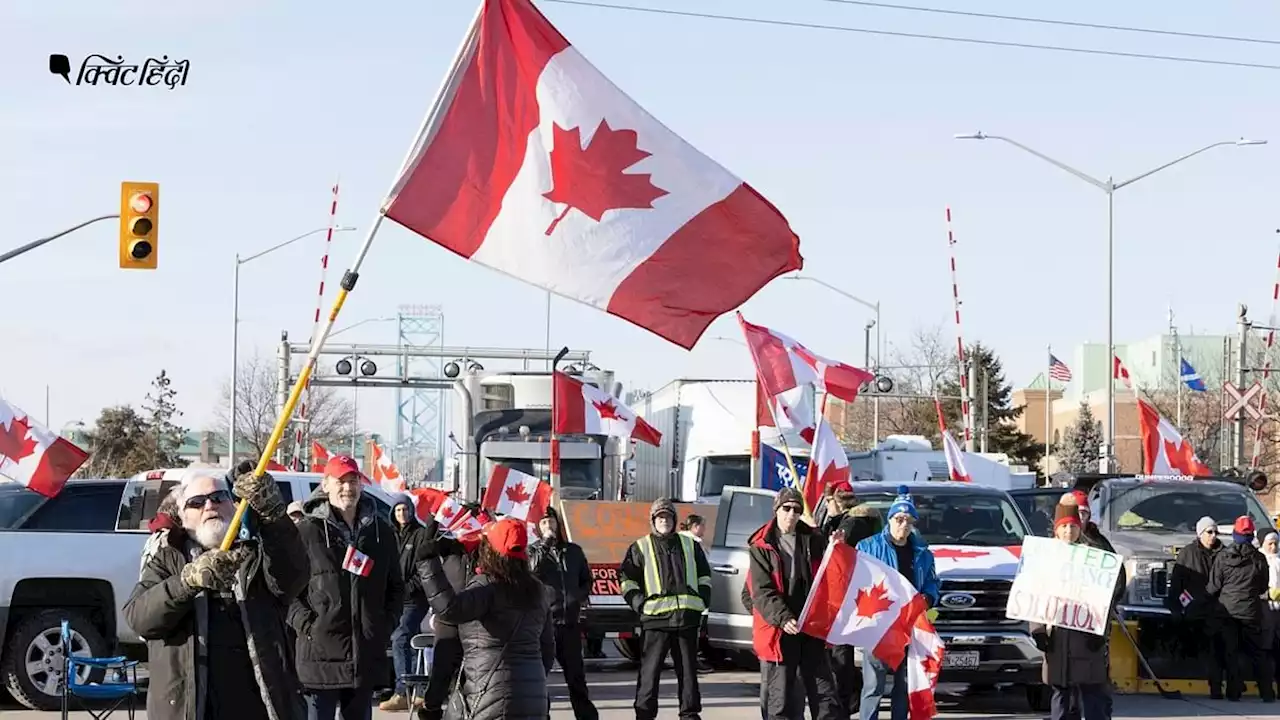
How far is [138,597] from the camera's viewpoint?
22.0ft

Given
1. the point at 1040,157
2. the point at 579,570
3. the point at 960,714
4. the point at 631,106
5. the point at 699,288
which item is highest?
the point at 1040,157

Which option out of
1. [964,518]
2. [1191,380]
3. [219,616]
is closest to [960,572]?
[964,518]

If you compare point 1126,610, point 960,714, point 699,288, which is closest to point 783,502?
point 699,288

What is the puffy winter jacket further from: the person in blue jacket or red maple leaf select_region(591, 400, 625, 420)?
red maple leaf select_region(591, 400, 625, 420)

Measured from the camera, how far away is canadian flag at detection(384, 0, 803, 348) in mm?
8695

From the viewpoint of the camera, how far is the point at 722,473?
104 feet

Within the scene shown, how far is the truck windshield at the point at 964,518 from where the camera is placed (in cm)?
1647

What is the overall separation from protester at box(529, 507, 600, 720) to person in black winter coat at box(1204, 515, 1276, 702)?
241 inches

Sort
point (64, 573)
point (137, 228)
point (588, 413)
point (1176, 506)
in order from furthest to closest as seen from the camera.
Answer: point (588, 413)
point (137, 228)
point (1176, 506)
point (64, 573)

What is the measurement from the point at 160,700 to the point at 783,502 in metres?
6.04

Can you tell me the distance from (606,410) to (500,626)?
15855 mm

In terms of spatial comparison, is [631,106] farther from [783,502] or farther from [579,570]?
[579,570]

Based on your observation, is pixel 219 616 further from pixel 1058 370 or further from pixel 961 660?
pixel 1058 370

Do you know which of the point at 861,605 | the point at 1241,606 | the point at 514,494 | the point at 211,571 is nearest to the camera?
the point at 211,571
